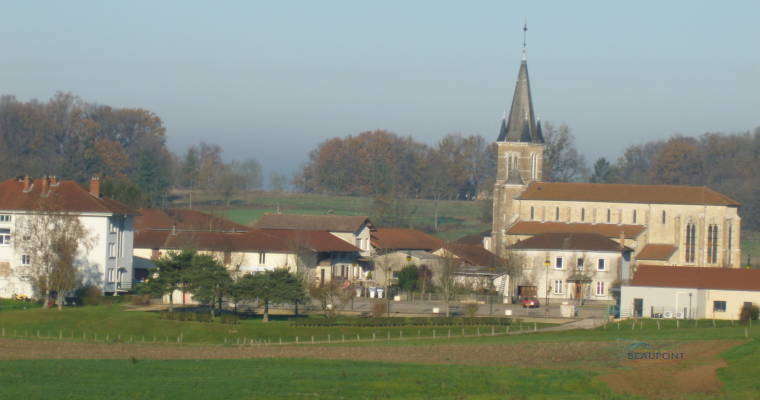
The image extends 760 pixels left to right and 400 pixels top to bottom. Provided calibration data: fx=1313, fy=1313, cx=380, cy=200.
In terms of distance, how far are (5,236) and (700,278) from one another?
37028 millimetres

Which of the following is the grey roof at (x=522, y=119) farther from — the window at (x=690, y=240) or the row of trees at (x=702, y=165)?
the row of trees at (x=702, y=165)

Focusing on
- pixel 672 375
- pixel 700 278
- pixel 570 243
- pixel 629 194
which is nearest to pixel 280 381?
pixel 672 375

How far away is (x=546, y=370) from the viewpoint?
133 ft

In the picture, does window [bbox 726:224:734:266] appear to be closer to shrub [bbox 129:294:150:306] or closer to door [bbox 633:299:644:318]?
door [bbox 633:299:644:318]

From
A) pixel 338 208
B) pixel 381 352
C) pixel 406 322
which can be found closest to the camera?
pixel 381 352

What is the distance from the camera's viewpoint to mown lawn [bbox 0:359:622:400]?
33.9 metres

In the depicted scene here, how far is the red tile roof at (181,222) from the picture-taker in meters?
91.0

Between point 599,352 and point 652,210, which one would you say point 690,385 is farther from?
point 652,210

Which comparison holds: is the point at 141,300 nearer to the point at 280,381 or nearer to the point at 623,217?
the point at 280,381

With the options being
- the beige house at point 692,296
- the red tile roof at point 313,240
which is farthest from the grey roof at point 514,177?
the beige house at point 692,296

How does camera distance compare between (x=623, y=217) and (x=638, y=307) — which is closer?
(x=638, y=307)

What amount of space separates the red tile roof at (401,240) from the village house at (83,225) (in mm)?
22673

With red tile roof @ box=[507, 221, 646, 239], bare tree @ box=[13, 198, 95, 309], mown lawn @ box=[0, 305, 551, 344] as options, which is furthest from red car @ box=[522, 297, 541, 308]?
bare tree @ box=[13, 198, 95, 309]

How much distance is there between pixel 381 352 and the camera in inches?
1884
